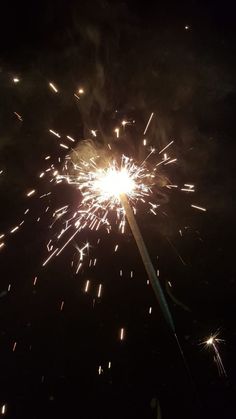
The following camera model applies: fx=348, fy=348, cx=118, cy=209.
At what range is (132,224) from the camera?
947 cm

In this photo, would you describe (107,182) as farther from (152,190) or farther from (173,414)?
(173,414)

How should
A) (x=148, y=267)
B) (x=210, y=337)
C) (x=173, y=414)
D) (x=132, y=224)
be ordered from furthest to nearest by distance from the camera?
(x=173, y=414), (x=210, y=337), (x=148, y=267), (x=132, y=224)

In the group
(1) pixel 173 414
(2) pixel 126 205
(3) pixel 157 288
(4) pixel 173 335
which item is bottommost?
(4) pixel 173 335

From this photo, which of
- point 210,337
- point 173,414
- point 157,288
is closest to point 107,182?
point 157,288

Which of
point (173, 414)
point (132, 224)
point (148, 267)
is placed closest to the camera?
point (132, 224)

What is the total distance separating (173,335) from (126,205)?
3936mm


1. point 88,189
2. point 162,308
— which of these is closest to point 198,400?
point 162,308

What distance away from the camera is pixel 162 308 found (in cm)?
→ 979

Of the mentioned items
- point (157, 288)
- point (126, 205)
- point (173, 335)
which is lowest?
point (173, 335)

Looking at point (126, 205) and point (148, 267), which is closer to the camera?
point (126, 205)

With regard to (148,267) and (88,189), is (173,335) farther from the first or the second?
(88,189)

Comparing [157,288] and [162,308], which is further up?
[157,288]

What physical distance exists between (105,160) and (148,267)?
11.2ft

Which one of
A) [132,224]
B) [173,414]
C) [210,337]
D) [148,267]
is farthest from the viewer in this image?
[173,414]
